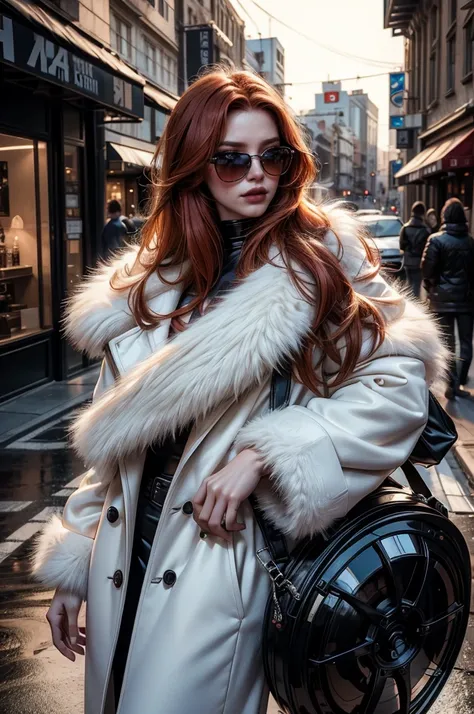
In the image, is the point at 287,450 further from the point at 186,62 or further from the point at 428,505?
the point at 186,62

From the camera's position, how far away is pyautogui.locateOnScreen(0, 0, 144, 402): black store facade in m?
8.50

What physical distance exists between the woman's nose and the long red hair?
0.09 meters

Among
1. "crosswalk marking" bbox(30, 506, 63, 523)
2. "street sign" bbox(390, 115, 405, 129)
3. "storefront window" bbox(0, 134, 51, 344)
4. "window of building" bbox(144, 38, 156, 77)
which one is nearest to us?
"crosswalk marking" bbox(30, 506, 63, 523)

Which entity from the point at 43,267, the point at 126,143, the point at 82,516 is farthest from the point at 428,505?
the point at 126,143

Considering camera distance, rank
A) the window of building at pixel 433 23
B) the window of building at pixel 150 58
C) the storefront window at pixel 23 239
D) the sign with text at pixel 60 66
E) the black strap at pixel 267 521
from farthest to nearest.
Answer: the window of building at pixel 433 23 → the window of building at pixel 150 58 → the storefront window at pixel 23 239 → the sign with text at pixel 60 66 → the black strap at pixel 267 521

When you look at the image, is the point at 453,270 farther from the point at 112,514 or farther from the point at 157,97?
the point at 112,514

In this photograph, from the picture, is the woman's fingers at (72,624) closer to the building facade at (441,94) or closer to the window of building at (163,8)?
the building facade at (441,94)

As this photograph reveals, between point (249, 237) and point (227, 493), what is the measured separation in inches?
23.9

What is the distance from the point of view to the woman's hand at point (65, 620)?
6.35 feet

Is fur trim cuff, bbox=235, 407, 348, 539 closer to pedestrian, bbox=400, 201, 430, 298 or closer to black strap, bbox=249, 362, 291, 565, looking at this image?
black strap, bbox=249, 362, 291, 565

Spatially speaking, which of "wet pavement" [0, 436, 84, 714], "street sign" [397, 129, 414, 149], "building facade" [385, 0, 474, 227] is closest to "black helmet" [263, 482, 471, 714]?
"wet pavement" [0, 436, 84, 714]

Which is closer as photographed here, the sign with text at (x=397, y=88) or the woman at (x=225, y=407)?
the woman at (x=225, y=407)

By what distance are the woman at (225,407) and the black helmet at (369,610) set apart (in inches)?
2.7

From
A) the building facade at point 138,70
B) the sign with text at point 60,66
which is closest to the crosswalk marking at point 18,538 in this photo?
the sign with text at point 60,66
